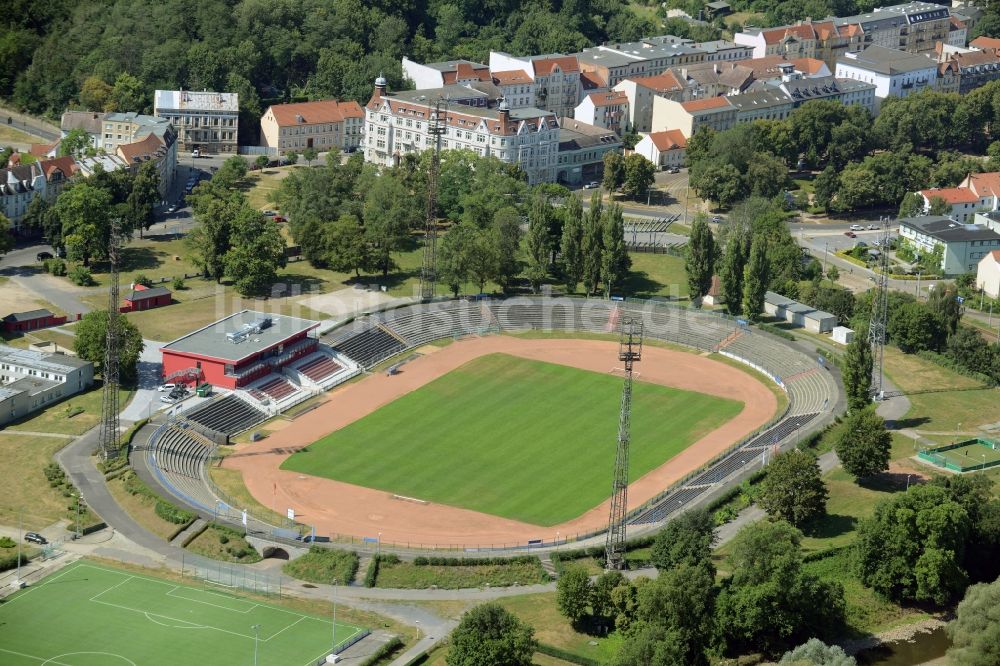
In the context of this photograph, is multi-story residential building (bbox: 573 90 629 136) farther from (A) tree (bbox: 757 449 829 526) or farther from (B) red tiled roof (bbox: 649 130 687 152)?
(A) tree (bbox: 757 449 829 526)

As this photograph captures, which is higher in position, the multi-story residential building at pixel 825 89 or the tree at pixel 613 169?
the multi-story residential building at pixel 825 89

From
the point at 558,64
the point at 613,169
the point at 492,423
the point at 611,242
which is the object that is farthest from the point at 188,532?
the point at 558,64

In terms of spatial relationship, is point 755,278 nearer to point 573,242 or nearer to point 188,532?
point 573,242

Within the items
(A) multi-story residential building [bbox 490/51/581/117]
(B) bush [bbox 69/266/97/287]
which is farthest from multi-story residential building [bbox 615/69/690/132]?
(B) bush [bbox 69/266/97/287]

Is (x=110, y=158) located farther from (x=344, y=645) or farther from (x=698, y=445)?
(x=344, y=645)

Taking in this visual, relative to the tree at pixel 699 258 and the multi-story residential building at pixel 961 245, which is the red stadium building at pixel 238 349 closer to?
Result: the tree at pixel 699 258

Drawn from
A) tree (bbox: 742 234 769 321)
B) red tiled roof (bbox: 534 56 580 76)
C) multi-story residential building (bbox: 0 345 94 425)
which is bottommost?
multi-story residential building (bbox: 0 345 94 425)

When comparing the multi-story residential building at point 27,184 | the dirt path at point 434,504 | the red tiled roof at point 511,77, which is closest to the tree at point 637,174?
the red tiled roof at point 511,77
